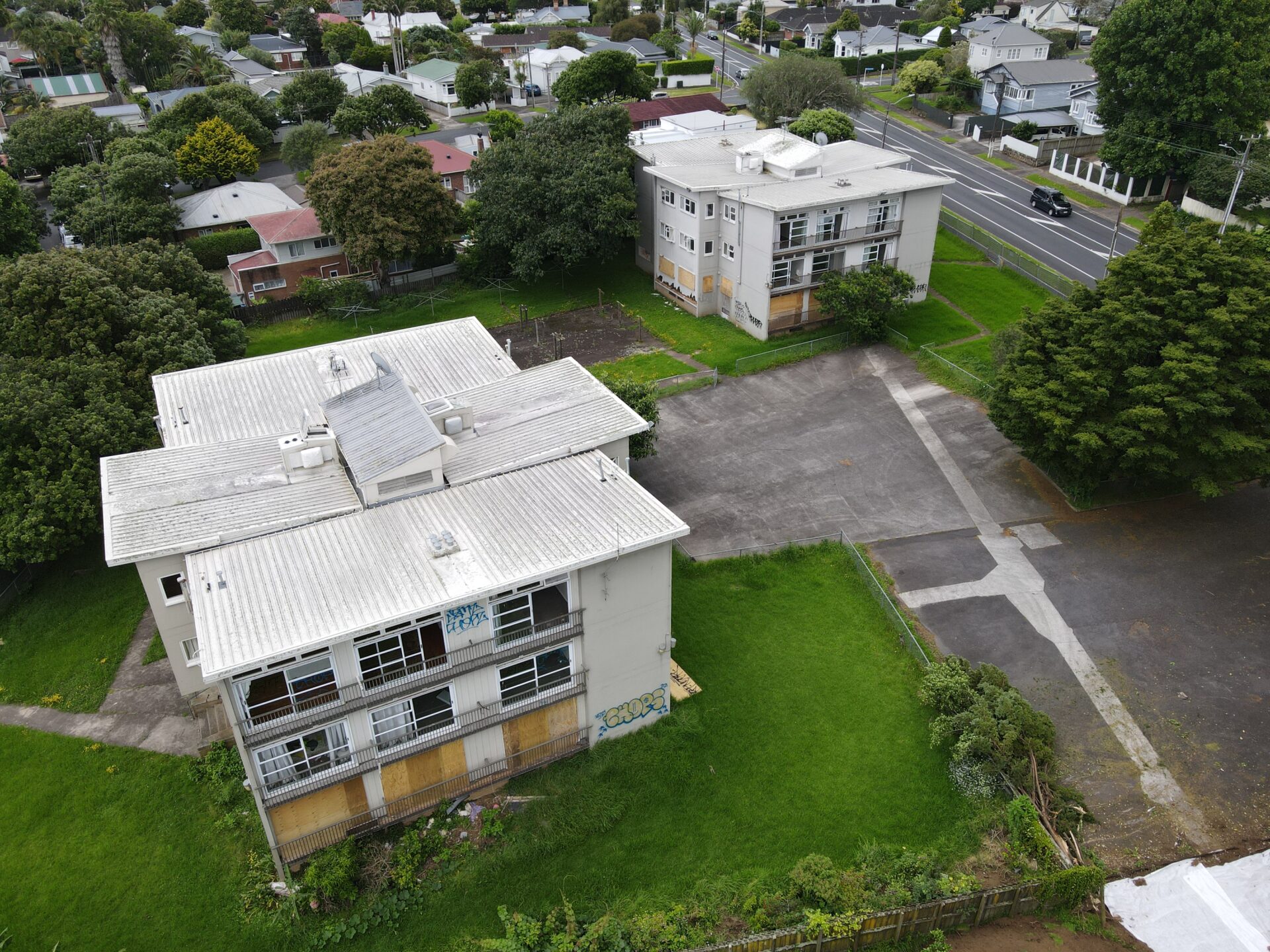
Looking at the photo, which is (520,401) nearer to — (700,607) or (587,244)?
(700,607)

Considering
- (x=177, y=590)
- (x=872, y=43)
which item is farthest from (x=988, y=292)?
(x=872, y=43)

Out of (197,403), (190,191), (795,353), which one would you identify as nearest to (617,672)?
(197,403)

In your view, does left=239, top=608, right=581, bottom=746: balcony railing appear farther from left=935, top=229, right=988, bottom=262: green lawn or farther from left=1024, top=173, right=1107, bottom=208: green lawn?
left=1024, top=173, right=1107, bottom=208: green lawn

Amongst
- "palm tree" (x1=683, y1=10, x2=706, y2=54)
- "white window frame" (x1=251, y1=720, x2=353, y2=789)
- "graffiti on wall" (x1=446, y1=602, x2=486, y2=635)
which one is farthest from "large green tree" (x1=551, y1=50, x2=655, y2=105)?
"white window frame" (x1=251, y1=720, x2=353, y2=789)

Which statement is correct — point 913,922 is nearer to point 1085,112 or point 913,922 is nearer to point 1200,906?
point 1200,906

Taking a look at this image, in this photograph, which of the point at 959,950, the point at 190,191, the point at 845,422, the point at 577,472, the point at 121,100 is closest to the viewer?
the point at 959,950

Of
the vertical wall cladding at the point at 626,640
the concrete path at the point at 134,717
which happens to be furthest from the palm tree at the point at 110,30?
the vertical wall cladding at the point at 626,640
